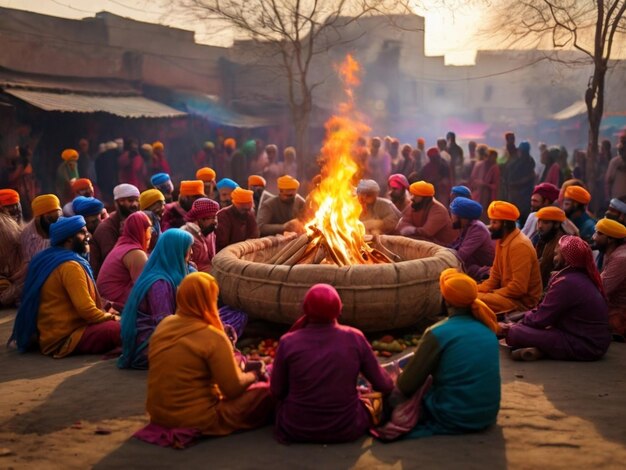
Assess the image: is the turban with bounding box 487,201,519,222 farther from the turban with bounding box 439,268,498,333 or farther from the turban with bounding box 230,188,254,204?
the turban with bounding box 230,188,254,204

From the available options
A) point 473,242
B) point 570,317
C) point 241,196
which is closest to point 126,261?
point 241,196

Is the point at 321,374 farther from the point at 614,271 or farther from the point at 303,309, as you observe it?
the point at 614,271

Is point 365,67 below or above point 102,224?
above

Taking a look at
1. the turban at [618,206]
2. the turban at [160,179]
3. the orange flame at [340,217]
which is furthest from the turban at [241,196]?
the turban at [618,206]

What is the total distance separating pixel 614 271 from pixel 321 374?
388 centimetres

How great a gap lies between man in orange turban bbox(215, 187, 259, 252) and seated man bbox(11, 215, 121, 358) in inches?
108

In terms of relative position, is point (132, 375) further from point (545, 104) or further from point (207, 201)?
point (545, 104)

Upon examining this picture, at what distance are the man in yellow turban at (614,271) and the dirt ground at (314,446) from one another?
3.37 ft

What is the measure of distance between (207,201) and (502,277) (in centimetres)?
340

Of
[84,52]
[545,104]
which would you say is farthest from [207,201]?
[545,104]

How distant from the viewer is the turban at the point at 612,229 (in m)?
7.00

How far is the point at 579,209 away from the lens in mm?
8688

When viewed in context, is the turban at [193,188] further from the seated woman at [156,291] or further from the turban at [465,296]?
the turban at [465,296]

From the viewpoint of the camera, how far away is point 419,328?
24.0ft
